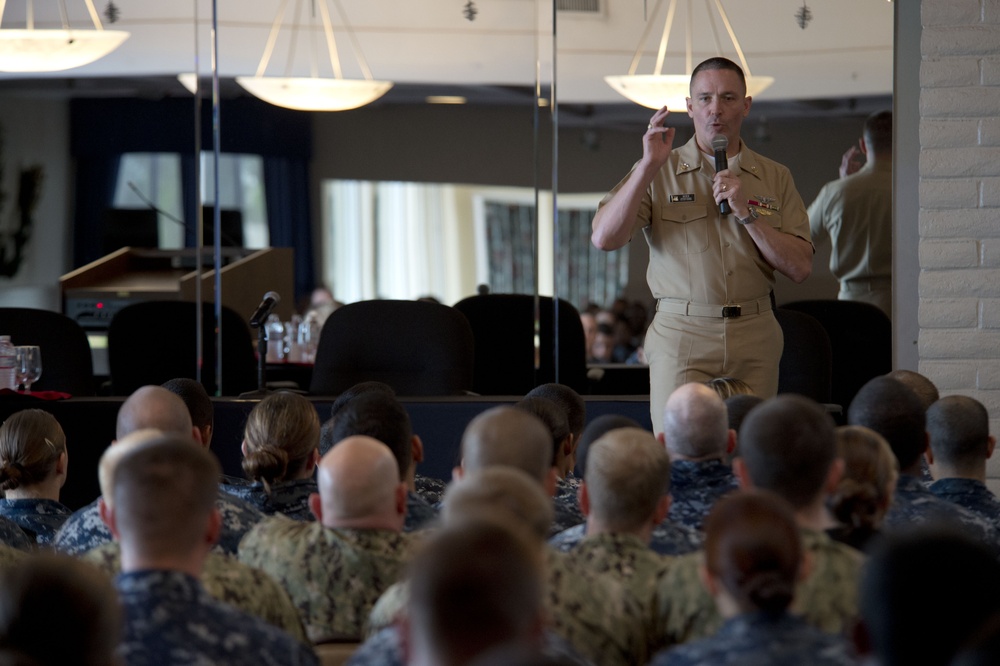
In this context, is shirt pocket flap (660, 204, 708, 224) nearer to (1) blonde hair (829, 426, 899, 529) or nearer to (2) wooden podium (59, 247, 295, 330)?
(1) blonde hair (829, 426, 899, 529)

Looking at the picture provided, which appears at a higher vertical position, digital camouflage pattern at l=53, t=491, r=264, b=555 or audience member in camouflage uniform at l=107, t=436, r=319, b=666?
Result: audience member in camouflage uniform at l=107, t=436, r=319, b=666

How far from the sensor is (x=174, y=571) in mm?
1816

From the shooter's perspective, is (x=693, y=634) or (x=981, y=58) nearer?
(x=693, y=634)

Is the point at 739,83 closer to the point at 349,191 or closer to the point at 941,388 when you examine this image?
the point at 941,388

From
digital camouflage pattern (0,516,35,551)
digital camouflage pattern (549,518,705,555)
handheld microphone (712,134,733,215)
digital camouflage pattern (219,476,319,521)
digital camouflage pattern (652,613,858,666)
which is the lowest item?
digital camouflage pattern (0,516,35,551)

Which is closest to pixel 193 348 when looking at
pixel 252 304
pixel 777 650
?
pixel 252 304

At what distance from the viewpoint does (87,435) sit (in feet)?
13.4

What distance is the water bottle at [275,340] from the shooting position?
5434 millimetres

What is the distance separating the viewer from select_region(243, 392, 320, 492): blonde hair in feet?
9.47

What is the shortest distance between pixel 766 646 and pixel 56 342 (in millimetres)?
3992

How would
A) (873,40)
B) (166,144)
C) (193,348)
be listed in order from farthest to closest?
(166,144), (193,348), (873,40)

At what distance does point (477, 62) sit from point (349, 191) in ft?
2.46

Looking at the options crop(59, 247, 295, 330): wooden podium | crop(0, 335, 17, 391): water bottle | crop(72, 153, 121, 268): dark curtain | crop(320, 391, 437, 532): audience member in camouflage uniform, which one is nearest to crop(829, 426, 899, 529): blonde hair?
crop(320, 391, 437, 532): audience member in camouflage uniform

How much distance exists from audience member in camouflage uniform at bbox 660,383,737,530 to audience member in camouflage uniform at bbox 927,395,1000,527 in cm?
57
